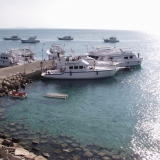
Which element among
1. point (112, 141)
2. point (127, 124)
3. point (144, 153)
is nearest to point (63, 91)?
point (127, 124)

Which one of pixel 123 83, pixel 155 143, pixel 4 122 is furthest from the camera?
pixel 123 83

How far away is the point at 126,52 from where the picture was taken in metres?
54.1

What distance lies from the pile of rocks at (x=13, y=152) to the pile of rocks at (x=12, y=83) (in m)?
14.1

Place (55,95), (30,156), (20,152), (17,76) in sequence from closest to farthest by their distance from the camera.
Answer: (30,156) → (20,152) → (55,95) → (17,76)

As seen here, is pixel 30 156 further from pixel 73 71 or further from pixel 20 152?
pixel 73 71

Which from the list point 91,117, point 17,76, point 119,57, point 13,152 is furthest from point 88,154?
point 119,57

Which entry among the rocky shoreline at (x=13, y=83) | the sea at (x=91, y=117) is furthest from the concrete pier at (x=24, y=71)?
the sea at (x=91, y=117)

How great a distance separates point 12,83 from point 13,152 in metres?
19.2

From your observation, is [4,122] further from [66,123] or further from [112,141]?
[112,141]

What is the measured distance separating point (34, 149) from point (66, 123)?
19.4 ft

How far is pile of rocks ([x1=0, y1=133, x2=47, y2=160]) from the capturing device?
621 inches

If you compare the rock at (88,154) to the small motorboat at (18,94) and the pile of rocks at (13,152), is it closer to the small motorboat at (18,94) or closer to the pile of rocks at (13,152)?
the pile of rocks at (13,152)

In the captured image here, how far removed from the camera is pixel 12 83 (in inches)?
1366

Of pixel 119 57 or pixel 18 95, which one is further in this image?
pixel 119 57
